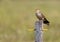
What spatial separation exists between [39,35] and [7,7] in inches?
351

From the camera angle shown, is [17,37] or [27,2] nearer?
[17,37]

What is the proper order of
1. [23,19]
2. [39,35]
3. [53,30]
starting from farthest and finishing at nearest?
1. [23,19]
2. [53,30]
3. [39,35]

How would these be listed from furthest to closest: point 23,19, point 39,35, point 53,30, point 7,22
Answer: point 23,19 → point 7,22 → point 53,30 → point 39,35

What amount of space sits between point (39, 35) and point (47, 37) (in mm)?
3023

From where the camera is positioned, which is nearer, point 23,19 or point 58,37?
point 58,37

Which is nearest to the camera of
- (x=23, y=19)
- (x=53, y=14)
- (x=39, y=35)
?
(x=39, y=35)

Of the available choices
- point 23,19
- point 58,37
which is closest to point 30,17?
point 23,19

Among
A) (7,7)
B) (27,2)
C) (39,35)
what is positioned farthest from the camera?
(27,2)

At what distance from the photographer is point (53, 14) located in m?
14.5

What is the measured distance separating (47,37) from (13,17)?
3.36m

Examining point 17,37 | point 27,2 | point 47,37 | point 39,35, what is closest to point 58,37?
point 47,37

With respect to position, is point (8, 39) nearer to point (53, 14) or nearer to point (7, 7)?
point (53, 14)

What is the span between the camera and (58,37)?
1041cm

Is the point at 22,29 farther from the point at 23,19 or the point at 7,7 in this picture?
the point at 7,7
